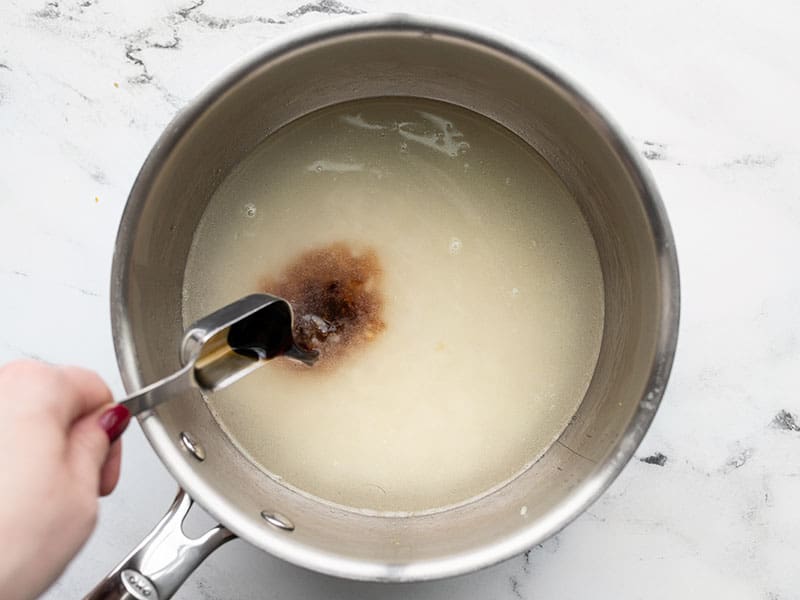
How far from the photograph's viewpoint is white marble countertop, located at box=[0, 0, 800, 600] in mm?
1002

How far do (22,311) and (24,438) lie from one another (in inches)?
19.5

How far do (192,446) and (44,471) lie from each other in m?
0.29

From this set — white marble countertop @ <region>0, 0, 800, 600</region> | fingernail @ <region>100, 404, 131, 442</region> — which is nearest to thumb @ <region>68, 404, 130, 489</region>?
fingernail @ <region>100, 404, 131, 442</region>

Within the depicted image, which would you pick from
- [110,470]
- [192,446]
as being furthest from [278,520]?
[110,470]

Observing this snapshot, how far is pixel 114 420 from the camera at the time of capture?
2.15ft

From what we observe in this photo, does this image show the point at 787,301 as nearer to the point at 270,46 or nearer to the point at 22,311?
the point at 270,46

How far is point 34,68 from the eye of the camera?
1018 millimetres

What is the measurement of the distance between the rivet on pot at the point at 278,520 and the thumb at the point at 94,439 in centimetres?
24

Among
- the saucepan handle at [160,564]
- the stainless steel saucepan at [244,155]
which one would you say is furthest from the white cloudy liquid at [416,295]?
the saucepan handle at [160,564]

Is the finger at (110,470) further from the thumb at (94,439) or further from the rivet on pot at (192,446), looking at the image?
the rivet on pot at (192,446)

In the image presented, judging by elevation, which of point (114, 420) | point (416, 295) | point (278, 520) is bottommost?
point (278, 520)

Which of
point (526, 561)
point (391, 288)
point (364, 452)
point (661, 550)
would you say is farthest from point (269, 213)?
point (661, 550)

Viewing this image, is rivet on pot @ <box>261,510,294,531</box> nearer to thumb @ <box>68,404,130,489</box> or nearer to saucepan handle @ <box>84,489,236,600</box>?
saucepan handle @ <box>84,489,236,600</box>

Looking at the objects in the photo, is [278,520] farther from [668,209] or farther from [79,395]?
[668,209]
